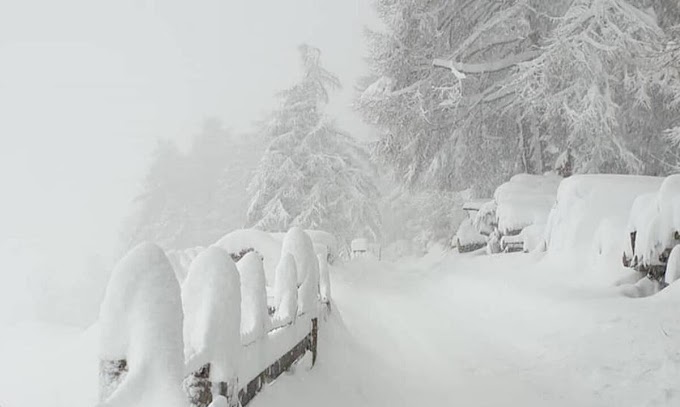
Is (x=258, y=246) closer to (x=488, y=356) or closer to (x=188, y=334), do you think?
(x=488, y=356)

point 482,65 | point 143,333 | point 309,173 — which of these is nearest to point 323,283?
point 143,333

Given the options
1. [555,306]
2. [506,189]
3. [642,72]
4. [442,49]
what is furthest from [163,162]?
[555,306]

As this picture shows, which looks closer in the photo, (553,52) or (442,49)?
(553,52)

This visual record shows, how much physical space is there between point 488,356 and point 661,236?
2.69m

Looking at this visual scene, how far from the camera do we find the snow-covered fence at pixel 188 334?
6.24 feet

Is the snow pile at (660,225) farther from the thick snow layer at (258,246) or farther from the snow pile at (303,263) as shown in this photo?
the thick snow layer at (258,246)

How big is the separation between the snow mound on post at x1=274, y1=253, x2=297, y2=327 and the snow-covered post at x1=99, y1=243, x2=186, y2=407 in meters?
2.26

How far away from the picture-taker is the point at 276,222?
73.3 feet

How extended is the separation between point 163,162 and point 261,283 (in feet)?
122

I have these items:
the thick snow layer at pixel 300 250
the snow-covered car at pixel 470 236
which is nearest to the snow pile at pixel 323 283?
the thick snow layer at pixel 300 250

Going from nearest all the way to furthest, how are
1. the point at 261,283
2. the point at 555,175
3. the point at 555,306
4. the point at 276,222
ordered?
the point at 261,283, the point at 555,306, the point at 555,175, the point at 276,222

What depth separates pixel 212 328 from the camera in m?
2.47

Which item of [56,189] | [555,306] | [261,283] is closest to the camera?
[261,283]

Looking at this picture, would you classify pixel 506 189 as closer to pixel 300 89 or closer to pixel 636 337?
pixel 636 337
